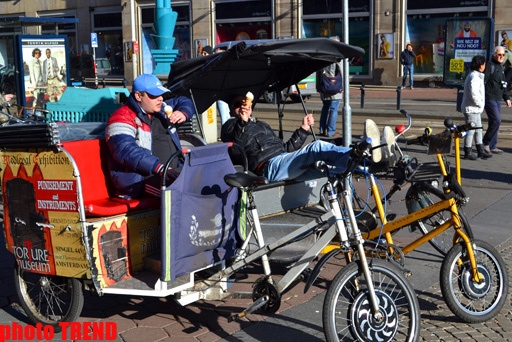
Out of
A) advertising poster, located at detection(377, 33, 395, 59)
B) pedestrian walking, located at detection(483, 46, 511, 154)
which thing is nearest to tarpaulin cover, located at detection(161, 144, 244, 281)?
pedestrian walking, located at detection(483, 46, 511, 154)

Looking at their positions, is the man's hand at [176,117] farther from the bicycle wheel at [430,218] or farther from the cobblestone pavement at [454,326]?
the cobblestone pavement at [454,326]

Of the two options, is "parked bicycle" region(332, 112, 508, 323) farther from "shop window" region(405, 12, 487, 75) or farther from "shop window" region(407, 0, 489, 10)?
"shop window" region(405, 12, 487, 75)

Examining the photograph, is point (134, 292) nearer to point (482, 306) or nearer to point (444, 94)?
point (482, 306)

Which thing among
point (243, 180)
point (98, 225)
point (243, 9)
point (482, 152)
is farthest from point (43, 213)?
point (243, 9)

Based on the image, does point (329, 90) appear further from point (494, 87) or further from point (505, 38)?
point (505, 38)

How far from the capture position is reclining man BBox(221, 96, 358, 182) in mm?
5938

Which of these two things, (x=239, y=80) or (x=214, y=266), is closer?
(x=214, y=266)

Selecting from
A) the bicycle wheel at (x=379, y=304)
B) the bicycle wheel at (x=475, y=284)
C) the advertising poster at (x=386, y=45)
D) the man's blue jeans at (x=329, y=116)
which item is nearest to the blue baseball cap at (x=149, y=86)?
the bicycle wheel at (x=379, y=304)

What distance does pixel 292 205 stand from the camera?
5.92 metres

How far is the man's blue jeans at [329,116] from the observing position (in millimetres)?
13828

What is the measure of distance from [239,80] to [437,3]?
22.8 meters

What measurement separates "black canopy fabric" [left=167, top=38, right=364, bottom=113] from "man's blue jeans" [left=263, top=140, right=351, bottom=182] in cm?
87

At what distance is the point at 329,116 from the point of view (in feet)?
46.1

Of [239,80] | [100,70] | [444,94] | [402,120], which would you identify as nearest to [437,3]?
[444,94]
